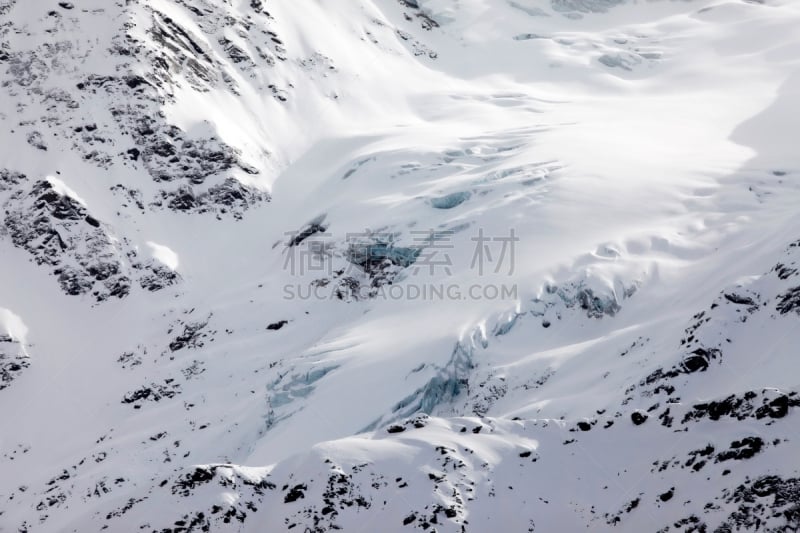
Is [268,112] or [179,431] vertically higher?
[268,112]

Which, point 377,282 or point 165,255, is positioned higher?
point 165,255

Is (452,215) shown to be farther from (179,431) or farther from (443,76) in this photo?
(443,76)

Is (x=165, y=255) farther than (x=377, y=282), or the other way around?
(x=165, y=255)

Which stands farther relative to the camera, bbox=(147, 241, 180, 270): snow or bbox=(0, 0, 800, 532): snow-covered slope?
bbox=(147, 241, 180, 270): snow

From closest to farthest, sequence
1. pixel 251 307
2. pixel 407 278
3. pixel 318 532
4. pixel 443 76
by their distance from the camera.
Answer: pixel 318 532, pixel 407 278, pixel 251 307, pixel 443 76

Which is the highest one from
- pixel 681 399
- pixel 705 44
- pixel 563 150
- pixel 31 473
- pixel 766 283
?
pixel 705 44

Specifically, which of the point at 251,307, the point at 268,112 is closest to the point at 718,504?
the point at 251,307

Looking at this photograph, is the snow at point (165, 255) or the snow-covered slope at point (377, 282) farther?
the snow at point (165, 255)

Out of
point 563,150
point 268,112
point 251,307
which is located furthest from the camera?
point 268,112
